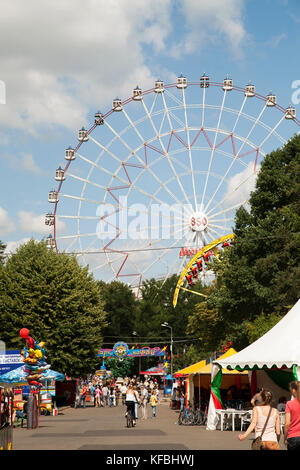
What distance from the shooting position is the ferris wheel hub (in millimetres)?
59781

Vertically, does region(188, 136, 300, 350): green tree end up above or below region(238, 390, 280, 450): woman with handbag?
above

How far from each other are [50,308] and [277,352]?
1049 inches

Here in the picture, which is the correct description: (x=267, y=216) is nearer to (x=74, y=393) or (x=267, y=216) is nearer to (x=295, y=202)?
(x=295, y=202)

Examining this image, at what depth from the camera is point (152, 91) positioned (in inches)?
2454

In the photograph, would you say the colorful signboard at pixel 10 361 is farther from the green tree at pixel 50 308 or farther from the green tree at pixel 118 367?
the green tree at pixel 118 367

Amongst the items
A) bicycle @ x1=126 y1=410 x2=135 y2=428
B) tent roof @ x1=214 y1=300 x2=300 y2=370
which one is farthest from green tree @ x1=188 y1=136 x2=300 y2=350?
tent roof @ x1=214 y1=300 x2=300 y2=370

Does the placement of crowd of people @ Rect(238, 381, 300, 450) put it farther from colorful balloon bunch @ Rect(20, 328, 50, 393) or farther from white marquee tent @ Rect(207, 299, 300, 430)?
colorful balloon bunch @ Rect(20, 328, 50, 393)

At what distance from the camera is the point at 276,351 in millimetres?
21609

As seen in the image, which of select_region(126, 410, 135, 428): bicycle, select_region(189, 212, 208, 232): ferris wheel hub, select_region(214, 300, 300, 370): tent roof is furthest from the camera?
select_region(189, 212, 208, 232): ferris wheel hub

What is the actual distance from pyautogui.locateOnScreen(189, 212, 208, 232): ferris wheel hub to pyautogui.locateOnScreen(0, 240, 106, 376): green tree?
14010 mm
